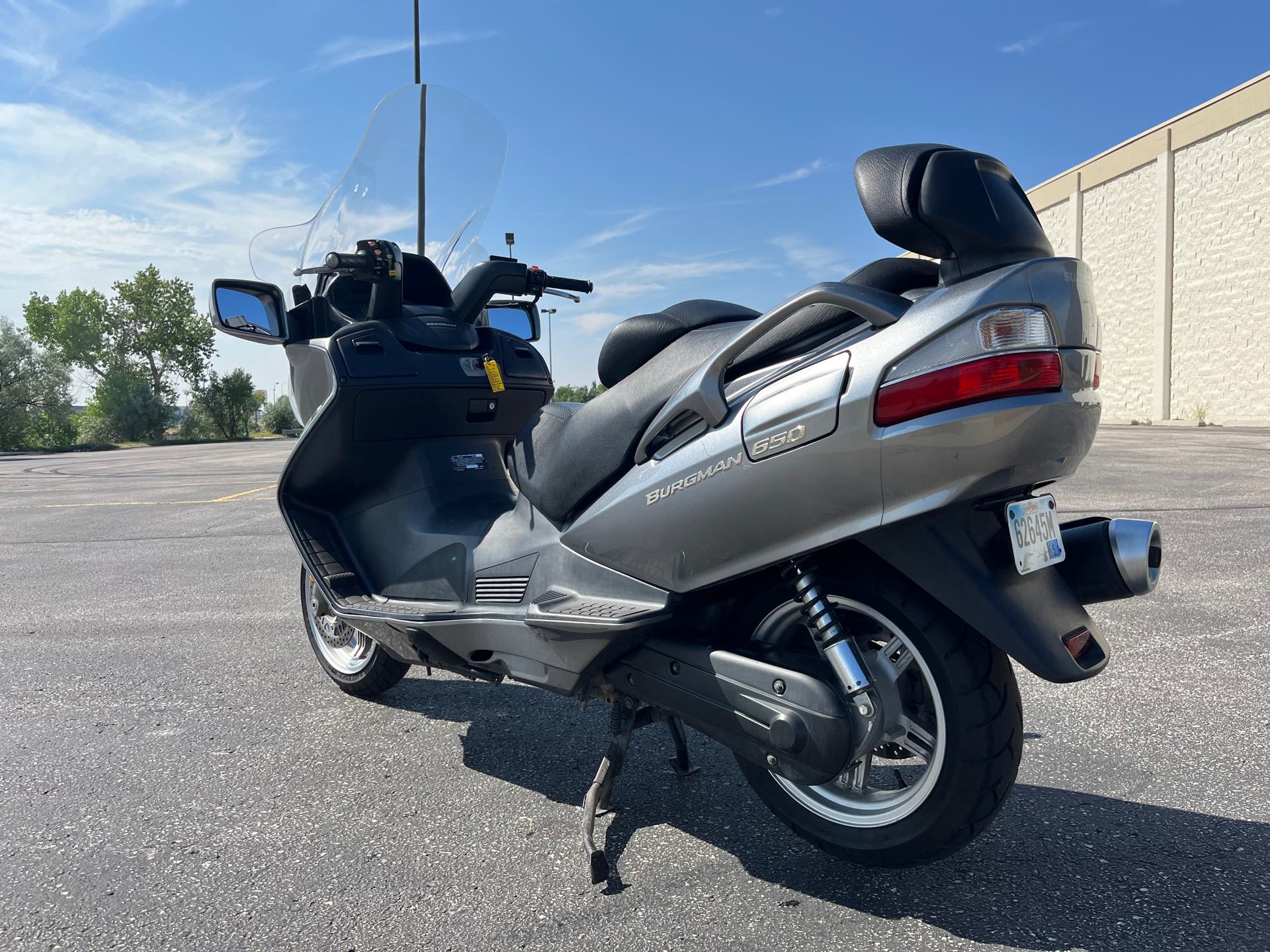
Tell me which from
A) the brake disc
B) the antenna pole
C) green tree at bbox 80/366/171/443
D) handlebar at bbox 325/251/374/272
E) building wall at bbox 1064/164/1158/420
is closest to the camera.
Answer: handlebar at bbox 325/251/374/272

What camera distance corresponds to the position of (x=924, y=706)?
1.90 metres

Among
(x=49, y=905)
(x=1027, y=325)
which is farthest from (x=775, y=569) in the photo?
(x=49, y=905)

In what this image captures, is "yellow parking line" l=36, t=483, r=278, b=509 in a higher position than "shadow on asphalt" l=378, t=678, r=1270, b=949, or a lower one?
higher

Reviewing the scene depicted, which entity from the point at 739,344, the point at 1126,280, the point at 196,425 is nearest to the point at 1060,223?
the point at 1126,280

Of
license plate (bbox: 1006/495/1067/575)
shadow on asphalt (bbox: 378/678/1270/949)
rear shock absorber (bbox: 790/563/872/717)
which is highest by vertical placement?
license plate (bbox: 1006/495/1067/575)

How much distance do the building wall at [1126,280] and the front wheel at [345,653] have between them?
28638 millimetres

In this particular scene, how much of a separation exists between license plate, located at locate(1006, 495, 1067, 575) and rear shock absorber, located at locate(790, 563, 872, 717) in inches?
14.1

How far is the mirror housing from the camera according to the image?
368 cm

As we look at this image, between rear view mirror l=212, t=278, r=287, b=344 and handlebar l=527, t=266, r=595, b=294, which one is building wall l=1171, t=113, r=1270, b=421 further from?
rear view mirror l=212, t=278, r=287, b=344

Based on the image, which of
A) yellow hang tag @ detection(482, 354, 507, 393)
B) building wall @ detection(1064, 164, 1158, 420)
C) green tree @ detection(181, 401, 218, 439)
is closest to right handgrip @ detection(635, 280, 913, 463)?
yellow hang tag @ detection(482, 354, 507, 393)

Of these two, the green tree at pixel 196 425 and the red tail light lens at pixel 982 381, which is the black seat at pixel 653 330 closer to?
the red tail light lens at pixel 982 381

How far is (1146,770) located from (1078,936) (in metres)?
0.94

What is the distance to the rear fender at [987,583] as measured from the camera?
1.65 metres

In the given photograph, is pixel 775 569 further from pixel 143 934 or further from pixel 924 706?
pixel 143 934
